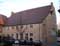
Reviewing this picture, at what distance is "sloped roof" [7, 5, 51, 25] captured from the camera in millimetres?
4035

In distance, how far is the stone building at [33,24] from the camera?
3971 mm

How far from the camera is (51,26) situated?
401cm

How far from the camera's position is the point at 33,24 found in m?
3.98

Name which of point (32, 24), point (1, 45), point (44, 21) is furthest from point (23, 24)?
point (1, 45)

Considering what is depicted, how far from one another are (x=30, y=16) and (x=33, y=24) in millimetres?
265

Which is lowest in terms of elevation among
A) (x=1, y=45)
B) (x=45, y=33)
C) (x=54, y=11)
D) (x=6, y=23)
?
(x=1, y=45)

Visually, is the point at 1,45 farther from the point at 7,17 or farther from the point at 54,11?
the point at 54,11

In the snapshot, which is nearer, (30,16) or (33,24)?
(33,24)

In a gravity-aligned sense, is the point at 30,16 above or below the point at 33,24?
above

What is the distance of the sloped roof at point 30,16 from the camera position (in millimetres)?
4035

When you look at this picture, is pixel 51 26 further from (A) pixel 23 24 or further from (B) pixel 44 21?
(A) pixel 23 24

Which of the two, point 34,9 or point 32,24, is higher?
point 34,9

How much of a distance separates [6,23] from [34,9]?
0.81 m

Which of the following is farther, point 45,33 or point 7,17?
point 7,17
